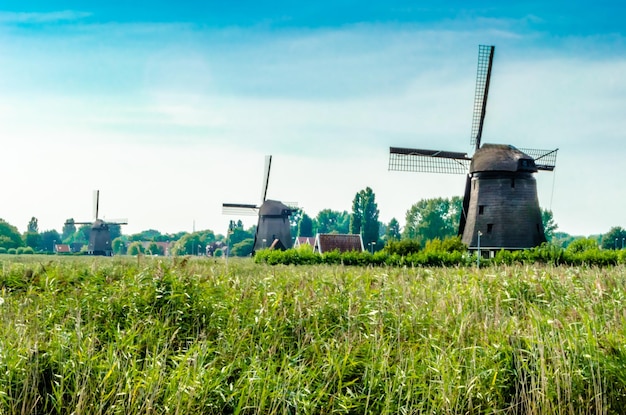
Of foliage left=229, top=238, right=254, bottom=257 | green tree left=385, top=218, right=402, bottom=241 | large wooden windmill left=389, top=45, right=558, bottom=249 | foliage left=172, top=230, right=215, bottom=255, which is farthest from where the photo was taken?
foliage left=172, top=230, right=215, bottom=255

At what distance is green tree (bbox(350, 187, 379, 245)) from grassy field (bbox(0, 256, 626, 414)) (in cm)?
7075

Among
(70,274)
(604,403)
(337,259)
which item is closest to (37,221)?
(337,259)

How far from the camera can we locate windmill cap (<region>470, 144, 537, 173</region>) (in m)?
31.9

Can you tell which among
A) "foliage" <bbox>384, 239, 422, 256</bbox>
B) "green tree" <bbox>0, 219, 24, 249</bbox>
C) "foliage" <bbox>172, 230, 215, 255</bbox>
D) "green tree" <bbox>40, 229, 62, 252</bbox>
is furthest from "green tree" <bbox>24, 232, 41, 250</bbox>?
"foliage" <bbox>384, 239, 422, 256</bbox>

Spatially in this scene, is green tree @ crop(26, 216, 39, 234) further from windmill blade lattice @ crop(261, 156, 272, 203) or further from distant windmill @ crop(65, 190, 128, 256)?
windmill blade lattice @ crop(261, 156, 272, 203)

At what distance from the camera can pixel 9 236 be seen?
9950 centimetres

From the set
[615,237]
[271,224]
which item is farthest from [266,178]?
[615,237]

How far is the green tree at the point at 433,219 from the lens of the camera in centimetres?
8919

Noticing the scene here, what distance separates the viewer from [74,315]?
963cm

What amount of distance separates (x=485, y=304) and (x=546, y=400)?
3277mm

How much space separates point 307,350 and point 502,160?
2578 centimetres

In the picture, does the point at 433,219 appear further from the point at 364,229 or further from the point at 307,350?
the point at 307,350

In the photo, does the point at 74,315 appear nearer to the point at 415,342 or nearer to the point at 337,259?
the point at 415,342

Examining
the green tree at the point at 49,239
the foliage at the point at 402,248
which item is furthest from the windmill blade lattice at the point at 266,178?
the green tree at the point at 49,239
